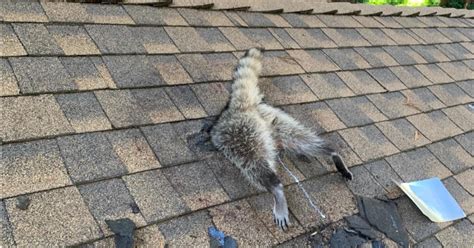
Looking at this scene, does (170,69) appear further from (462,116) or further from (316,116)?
(462,116)

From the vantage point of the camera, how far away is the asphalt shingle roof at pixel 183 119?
5.62ft

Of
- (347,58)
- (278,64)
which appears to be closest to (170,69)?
(278,64)

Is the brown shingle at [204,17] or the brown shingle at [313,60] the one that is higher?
the brown shingle at [204,17]

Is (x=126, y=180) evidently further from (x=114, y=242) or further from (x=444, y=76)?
(x=444, y=76)

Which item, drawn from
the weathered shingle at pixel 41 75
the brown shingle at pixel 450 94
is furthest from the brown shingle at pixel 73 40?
the brown shingle at pixel 450 94

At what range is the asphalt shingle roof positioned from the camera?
171cm

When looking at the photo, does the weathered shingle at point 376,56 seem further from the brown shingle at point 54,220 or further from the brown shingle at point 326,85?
the brown shingle at point 54,220

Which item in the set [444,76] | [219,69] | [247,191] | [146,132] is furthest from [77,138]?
[444,76]

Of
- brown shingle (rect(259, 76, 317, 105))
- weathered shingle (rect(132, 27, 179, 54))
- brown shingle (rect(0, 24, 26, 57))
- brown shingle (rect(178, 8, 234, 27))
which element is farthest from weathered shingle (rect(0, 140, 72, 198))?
brown shingle (rect(178, 8, 234, 27))

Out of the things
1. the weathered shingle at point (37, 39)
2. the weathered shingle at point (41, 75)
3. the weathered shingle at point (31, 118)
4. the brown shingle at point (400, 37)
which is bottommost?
the brown shingle at point (400, 37)

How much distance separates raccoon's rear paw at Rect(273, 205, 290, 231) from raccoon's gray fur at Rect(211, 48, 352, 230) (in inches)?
5.2

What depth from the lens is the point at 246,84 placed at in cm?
262

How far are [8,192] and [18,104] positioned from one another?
47 cm

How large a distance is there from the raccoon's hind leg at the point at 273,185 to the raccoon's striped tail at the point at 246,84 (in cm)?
47
